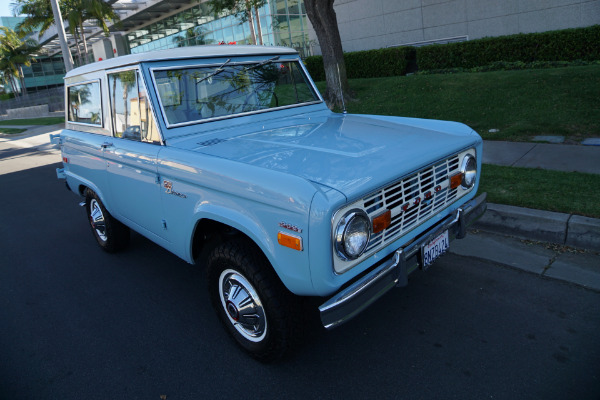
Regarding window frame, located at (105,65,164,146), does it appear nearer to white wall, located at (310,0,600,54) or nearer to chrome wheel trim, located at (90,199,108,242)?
chrome wheel trim, located at (90,199,108,242)

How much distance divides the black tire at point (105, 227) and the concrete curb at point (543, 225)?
3.87 metres

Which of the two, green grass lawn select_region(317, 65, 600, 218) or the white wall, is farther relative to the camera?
the white wall

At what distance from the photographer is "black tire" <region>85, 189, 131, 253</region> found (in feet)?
15.5

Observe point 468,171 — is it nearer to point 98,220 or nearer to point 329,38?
point 98,220

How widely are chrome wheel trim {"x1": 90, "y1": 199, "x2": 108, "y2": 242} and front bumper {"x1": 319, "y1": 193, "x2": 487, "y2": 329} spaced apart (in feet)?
10.9

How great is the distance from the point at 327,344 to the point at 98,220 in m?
3.13

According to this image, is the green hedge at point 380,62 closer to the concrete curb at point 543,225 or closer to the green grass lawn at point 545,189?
the green grass lawn at point 545,189

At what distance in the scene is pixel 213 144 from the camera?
11.1 feet

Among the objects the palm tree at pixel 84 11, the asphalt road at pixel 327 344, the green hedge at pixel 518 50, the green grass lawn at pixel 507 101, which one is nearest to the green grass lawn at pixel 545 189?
the asphalt road at pixel 327 344

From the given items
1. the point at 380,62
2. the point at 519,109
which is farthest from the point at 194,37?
the point at 519,109

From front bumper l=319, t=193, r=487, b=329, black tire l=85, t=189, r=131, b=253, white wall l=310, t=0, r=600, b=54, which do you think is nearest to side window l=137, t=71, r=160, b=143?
black tire l=85, t=189, r=131, b=253

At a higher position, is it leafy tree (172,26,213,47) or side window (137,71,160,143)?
leafy tree (172,26,213,47)

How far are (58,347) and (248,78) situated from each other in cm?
269

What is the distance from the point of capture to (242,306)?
2979 millimetres
